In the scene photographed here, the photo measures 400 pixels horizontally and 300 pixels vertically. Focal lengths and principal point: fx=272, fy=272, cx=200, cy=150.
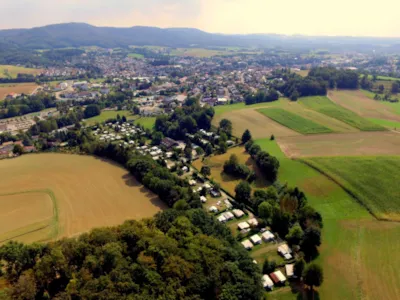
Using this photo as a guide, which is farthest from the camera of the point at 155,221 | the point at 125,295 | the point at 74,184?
the point at 74,184

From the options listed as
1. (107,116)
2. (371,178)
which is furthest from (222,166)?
(107,116)

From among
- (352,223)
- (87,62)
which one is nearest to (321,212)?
(352,223)

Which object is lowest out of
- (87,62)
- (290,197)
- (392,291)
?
(392,291)

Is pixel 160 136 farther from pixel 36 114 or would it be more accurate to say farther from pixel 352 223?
pixel 36 114

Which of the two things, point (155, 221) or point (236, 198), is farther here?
point (236, 198)

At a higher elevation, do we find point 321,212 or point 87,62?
point 87,62

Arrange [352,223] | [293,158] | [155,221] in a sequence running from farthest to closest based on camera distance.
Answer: [293,158] → [352,223] → [155,221]

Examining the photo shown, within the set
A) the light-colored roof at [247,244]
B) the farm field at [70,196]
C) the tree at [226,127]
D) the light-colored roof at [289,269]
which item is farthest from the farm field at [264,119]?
the light-colored roof at [289,269]

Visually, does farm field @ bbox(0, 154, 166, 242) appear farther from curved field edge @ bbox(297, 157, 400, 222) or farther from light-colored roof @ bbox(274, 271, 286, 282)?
curved field edge @ bbox(297, 157, 400, 222)
